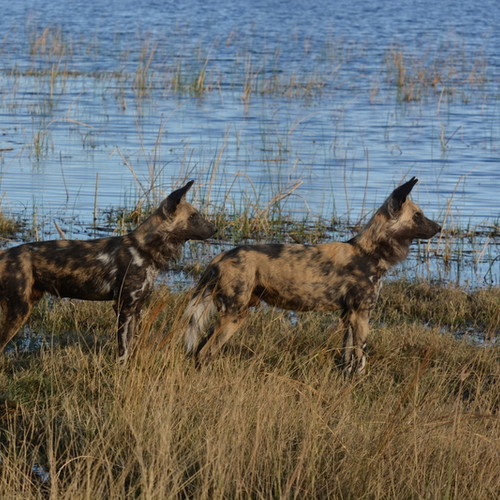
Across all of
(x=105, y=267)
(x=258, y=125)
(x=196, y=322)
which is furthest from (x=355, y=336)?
(x=258, y=125)

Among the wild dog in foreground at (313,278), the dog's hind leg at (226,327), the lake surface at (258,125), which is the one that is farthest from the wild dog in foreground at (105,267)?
the lake surface at (258,125)

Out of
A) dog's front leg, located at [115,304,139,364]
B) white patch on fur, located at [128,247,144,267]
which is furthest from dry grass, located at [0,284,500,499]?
white patch on fur, located at [128,247,144,267]

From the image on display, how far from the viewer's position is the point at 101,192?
11523 mm

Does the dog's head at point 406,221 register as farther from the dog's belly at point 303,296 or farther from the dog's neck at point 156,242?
the dog's neck at point 156,242

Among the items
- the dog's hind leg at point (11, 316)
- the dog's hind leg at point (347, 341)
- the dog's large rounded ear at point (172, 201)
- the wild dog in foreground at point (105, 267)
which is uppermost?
the dog's large rounded ear at point (172, 201)

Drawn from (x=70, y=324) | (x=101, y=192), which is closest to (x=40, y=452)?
(x=70, y=324)

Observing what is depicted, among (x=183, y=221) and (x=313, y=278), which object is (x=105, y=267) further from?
(x=313, y=278)

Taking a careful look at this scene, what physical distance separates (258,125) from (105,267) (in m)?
9.95

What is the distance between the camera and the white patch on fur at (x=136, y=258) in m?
6.34

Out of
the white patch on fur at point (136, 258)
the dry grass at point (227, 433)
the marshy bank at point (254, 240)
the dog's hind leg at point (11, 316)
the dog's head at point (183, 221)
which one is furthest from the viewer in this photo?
the dog's head at point (183, 221)

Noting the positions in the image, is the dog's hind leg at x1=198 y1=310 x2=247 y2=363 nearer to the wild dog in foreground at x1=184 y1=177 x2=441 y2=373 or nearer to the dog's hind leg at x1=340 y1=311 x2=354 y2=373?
the wild dog in foreground at x1=184 y1=177 x2=441 y2=373

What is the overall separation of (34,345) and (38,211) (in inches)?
159

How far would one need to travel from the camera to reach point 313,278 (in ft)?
21.1

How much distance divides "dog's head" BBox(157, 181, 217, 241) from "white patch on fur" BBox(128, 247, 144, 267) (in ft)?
0.79
